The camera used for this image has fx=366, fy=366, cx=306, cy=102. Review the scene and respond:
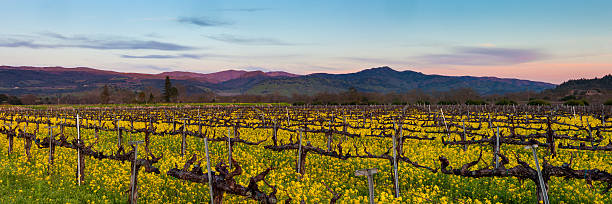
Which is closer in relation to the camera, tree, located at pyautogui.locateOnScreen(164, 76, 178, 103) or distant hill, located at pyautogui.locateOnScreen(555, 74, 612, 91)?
tree, located at pyautogui.locateOnScreen(164, 76, 178, 103)

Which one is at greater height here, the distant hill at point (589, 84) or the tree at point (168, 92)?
the distant hill at point (589, 84)

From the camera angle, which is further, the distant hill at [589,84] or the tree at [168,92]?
the distant hill at [589,84]

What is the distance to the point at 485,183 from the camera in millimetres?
9922

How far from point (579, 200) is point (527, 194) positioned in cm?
101

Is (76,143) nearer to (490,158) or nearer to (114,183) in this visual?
(114,183)

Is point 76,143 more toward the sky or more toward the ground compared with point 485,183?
more toward the sky

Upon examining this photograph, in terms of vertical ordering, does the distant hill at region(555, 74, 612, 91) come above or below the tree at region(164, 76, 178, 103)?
above

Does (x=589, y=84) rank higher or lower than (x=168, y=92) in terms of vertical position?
higher

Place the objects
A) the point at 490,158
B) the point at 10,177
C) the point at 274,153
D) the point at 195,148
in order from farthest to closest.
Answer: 1. the point at 195,148
2. the point at 274,153
3. the point at 490,158
4. the point at 10,177

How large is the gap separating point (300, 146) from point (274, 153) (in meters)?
4.61

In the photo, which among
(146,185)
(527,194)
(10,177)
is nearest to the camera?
(527,194)

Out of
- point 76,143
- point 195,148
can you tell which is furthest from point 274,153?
point 76,143

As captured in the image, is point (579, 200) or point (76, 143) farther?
point (76, 143)

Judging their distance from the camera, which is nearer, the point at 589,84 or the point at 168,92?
the point at 168,92
